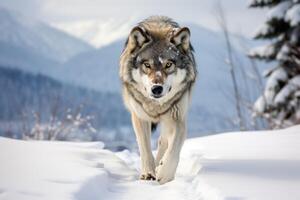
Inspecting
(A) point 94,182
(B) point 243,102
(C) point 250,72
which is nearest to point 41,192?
(A) point 94,182

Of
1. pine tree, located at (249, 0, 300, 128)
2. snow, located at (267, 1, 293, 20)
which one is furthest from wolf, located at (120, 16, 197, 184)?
snow, located at (267, 1, 293, 20)

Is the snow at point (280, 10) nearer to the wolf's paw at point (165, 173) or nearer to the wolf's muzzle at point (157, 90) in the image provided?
the wolf's muzzle at point (157, 90)

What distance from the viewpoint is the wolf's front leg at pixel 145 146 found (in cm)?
514

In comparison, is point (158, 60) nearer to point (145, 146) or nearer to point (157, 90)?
point (157, 90)

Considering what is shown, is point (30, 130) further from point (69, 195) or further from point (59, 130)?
point (69, 195)

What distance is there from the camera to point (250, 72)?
12.0 m

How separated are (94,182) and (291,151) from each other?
2560mm

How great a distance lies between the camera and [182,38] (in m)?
5.51

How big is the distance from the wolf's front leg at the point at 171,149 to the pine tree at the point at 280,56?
909 centimetres

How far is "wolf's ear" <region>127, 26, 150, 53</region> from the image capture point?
5.41 metres

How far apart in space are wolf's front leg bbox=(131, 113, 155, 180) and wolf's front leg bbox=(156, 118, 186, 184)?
101 mm

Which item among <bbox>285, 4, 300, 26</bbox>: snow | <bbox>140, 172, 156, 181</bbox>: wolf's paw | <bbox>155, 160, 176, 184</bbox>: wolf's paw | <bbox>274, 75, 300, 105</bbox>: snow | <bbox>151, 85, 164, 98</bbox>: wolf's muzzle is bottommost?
<bbox>274, 75, 300, 105</bbox>: snow

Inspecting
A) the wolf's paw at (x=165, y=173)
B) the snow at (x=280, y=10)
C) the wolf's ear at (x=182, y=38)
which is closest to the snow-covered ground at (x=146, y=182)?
the wolf's paw at (x=165, y=173)

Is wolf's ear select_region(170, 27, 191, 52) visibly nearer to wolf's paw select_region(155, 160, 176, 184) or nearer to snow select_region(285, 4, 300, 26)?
wolf's paw select_region(155, 160, 176, 184)
